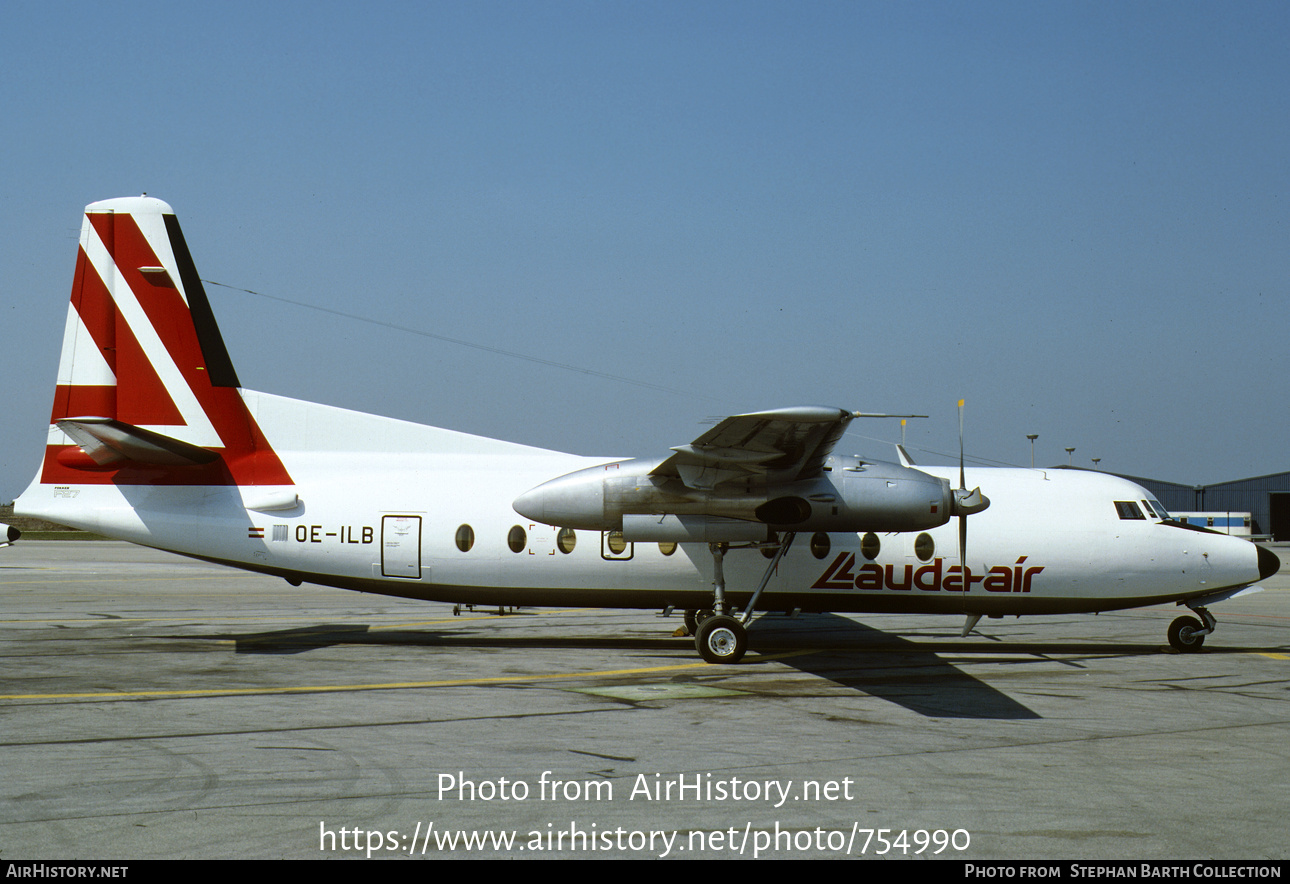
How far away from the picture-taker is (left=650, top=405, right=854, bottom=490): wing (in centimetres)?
1252

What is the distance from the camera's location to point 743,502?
15.0 m

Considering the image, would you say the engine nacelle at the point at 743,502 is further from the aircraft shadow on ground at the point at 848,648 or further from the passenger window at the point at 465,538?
the aircraft shadow on ground at the point at 848,648

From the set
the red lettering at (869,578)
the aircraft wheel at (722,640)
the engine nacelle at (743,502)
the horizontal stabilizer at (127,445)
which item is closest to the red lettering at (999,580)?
the red lettering at (869,578)

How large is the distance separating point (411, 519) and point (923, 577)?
28.5 ft

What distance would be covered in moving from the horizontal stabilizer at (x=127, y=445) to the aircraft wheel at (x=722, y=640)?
8.75 m

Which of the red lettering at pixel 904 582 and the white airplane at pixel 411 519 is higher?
the white airplane at pixel 411 519

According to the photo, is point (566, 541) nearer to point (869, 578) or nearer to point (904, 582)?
point (869, 578)

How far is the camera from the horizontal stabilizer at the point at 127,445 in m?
14.9

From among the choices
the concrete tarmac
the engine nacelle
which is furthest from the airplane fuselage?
the engine nacelle

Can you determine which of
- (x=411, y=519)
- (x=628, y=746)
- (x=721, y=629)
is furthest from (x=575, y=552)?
(x=628, y=746)

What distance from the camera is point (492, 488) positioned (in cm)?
1731

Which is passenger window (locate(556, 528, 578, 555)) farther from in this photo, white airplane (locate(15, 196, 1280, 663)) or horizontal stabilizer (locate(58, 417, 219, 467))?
horizontal stabilizer (locate(58, 417, 219, 467))

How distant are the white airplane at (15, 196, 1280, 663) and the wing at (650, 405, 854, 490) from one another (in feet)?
4.78
